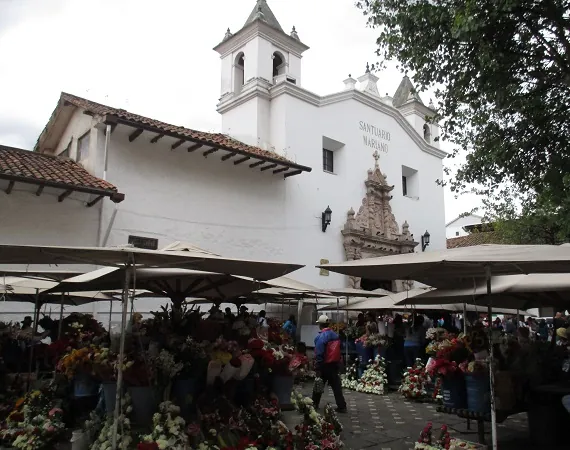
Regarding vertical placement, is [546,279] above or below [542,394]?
above

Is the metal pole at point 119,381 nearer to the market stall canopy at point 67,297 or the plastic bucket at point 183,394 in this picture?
the plastic bucket at point 183,394

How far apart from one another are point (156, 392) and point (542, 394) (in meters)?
4.78

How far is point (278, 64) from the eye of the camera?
2127 cm

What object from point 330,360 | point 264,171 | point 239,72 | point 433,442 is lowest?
point 433,442

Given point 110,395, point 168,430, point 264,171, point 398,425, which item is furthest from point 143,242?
point 168,430

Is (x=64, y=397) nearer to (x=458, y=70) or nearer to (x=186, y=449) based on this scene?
(x=186, y=449)

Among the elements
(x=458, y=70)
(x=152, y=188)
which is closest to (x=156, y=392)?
(x=458, y=70)

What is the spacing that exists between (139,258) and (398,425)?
5.26m

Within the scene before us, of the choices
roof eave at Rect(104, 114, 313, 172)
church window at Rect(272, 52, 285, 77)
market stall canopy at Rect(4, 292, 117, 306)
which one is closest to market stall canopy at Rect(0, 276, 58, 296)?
market stall canopy at Rect(4, 292, 117, 306)

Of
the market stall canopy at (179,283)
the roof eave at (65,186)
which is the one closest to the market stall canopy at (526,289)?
the market stall canopy at (179,283)

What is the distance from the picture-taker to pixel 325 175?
19.7 m

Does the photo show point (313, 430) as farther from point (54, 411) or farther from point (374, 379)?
point (374, 379)

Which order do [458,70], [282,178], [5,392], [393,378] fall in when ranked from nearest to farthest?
Answer: [5,392], [458,70], [393,378], [282,178]

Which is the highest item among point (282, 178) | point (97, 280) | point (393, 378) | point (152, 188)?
point (282, 178)
